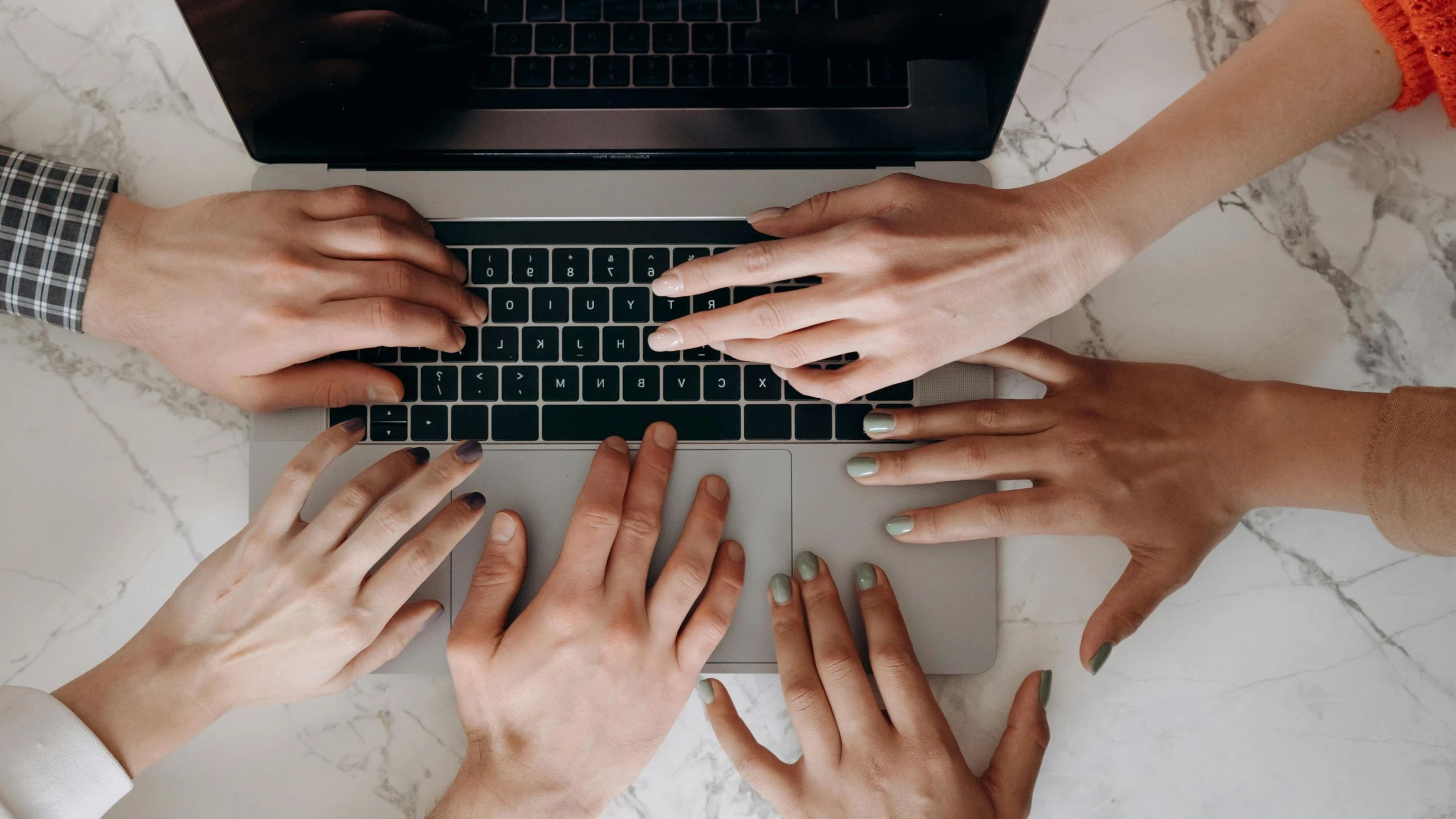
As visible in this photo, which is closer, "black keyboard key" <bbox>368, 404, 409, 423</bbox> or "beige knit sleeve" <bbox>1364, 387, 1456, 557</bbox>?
"beige knit sleeve" <bbox>1364, 387, 1456, 557</bbox>

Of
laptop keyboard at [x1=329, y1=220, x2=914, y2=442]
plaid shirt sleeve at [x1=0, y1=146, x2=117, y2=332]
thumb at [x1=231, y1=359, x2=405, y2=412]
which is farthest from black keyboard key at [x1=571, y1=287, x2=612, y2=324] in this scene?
plaid shirt sleeve at [x1=0, y1=146, x2=117, y2=332]

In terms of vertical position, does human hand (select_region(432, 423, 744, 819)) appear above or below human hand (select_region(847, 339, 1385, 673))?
below

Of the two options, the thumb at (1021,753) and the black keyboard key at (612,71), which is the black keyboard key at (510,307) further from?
the thumb at (1021,753)

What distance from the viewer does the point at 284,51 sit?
0.81 metres

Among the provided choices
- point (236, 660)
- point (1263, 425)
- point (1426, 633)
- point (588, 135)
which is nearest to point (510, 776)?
point (236, 660)

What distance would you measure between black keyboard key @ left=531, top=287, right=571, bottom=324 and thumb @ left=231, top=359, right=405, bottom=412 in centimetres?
17

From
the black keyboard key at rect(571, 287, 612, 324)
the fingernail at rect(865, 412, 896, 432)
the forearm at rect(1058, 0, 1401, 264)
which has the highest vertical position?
the forearm at rect(1058, 0, 1401, 264)

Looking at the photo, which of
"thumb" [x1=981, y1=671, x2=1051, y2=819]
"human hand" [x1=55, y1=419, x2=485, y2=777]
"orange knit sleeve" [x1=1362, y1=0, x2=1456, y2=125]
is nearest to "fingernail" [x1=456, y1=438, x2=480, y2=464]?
"human hand" [x1=55, y1=419, x2=485, y2=777]

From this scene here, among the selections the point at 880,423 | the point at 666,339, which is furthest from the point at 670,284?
the point at 880,423

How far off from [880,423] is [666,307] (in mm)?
265

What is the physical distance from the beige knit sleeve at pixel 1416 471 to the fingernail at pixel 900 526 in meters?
0.45

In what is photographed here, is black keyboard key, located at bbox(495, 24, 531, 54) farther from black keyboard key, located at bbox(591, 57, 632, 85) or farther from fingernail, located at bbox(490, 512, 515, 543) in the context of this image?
fingernail, located at bbox(490, 512, 515, 543)

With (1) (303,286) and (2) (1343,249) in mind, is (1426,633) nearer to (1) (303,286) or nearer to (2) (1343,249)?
(2) (1343,249)

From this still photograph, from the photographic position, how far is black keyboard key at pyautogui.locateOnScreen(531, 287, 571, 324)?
0.88 meters
